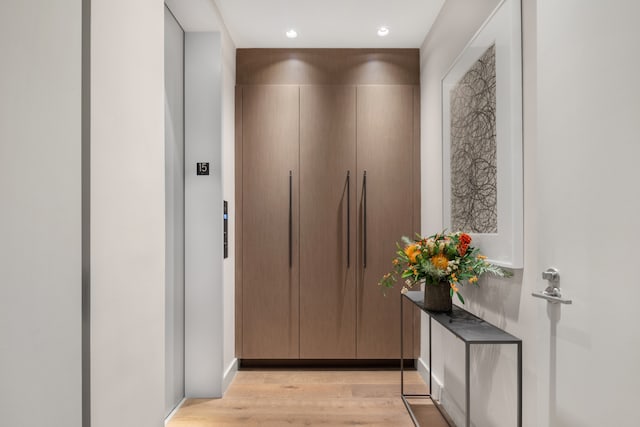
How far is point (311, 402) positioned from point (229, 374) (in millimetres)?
708

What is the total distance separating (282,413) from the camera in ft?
9.03

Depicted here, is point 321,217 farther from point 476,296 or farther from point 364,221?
point 476,296

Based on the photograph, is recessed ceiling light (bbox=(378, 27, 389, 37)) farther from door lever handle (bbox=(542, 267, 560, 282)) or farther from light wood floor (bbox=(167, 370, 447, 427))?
light wood floor (bbox=(167, 370, 447, 427))

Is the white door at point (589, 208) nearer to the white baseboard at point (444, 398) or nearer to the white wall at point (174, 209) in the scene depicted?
the white baseboard at point (444, 398)

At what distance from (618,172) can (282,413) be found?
2396 millimetres

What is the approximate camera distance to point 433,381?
3025mm

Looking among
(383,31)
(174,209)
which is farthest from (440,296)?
(383,31)

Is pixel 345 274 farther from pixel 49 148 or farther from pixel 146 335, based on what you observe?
pixel 49 148

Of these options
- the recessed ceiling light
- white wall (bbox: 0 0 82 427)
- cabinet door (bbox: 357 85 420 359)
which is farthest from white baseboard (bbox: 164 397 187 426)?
the recessed ceiling light

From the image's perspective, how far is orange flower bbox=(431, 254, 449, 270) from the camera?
2115 mm

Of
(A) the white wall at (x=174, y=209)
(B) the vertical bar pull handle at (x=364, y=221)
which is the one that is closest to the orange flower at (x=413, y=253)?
(B) the vertical bar pull handle at (x=364, y=221)

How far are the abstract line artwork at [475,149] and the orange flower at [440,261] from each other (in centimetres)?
23

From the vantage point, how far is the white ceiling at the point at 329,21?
2848 millimetres

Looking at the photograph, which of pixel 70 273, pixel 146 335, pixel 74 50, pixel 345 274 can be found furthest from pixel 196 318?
pixel 74 50
